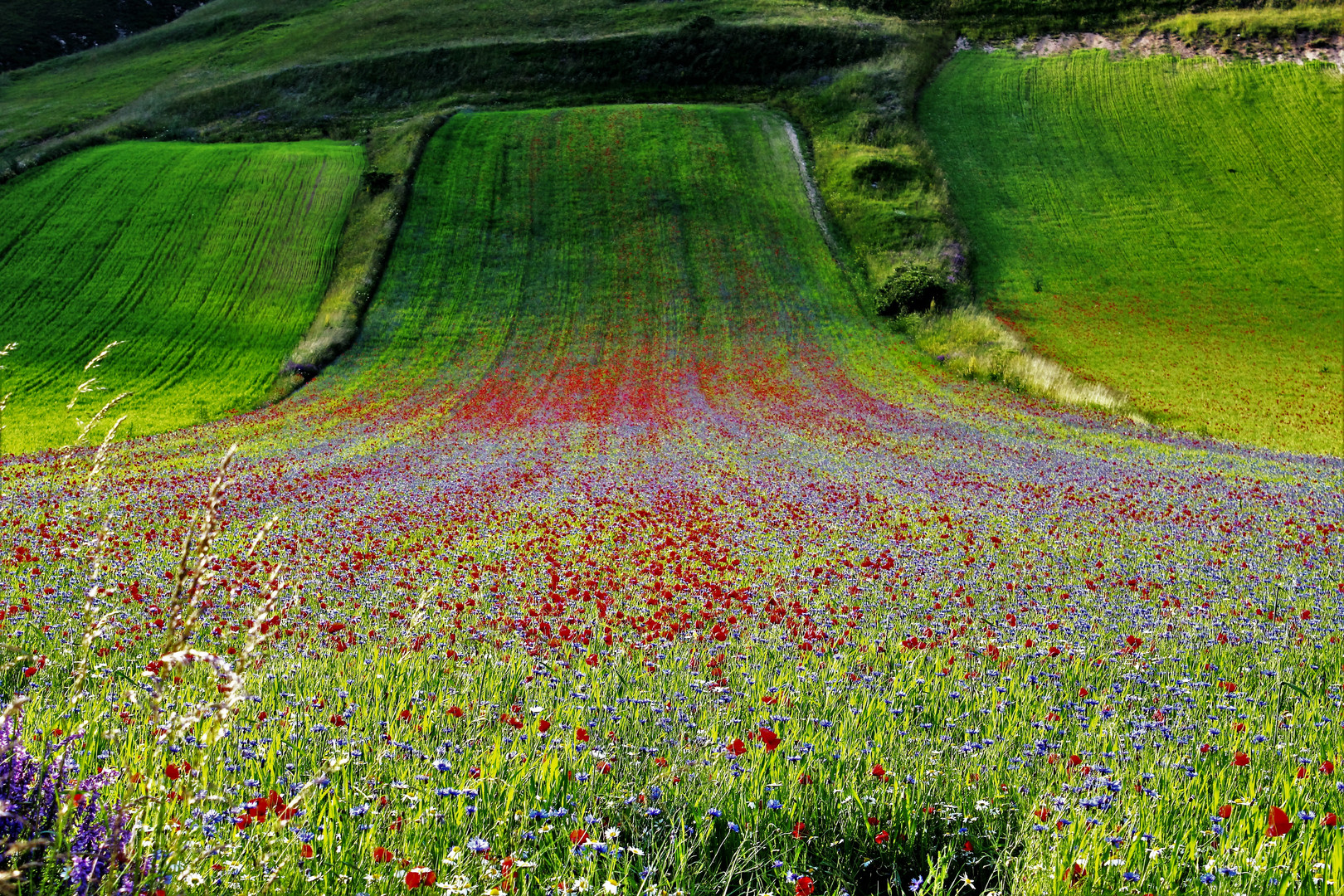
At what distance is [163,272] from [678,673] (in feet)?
164

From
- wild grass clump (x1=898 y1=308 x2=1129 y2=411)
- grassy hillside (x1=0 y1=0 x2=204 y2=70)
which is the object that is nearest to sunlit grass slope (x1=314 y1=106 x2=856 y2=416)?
wild grass clump (x1=898 y1=308 x2=1129 y2=411)

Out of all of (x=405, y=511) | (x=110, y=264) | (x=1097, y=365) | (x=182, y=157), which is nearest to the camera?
(x=405, y=511)

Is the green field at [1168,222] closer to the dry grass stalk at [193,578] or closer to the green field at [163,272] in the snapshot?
the dry grass stalk at [193,578]

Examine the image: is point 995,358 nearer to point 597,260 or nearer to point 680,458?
point 680,458

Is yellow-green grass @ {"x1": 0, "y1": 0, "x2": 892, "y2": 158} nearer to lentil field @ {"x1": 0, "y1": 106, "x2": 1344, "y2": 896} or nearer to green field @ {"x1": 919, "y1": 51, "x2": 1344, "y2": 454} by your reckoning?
green field @ {"x1": 919, "y1": 51, "x2": 1344, "y2": 454}

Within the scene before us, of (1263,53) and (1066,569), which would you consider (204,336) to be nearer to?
Answer: (1066,569)

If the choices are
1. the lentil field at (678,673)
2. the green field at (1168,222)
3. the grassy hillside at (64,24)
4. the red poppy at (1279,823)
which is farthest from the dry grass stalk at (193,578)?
the grassy hillside at (64,24)

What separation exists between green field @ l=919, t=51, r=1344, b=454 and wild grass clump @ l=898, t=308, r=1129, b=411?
2000 mm

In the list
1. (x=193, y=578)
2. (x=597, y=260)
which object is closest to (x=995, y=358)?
(x=597, y=260)

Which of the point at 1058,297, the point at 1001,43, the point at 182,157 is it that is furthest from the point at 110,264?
the point at 1001,43

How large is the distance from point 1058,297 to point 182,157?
60557 mm

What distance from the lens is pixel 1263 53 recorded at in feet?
224

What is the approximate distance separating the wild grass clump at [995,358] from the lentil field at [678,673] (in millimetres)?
11660

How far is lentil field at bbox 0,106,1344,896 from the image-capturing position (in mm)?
2906
